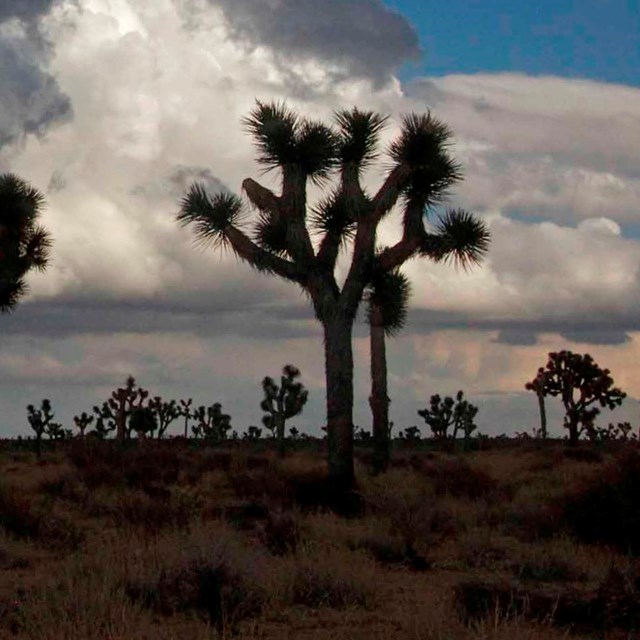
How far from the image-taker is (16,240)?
2747 cm

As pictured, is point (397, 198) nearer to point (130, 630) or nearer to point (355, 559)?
point (355, 559)

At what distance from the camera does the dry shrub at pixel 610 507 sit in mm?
12578

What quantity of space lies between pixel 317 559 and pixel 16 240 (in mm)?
18692

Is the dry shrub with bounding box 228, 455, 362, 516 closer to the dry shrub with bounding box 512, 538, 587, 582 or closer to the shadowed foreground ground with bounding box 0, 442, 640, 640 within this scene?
the shadowed foreground ground with bounding box 0, 442, 640, 640

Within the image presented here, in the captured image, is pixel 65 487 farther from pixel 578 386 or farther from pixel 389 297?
pixel 578 386

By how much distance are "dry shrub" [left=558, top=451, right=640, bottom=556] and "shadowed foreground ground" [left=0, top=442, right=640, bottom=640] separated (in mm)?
18

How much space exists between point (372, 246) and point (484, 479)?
14.3 ft

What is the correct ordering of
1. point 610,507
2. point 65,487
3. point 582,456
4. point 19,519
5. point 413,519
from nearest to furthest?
point 413,519 → point 610,507 → point 19,519 → point 65,487 → point 582,456

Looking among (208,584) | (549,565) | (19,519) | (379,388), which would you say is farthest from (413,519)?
(379,388)

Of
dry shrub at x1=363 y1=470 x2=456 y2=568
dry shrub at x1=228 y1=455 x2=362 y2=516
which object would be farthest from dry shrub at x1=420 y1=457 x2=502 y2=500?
dry shrub at x1=228 y1=455 x2=362 y2=516

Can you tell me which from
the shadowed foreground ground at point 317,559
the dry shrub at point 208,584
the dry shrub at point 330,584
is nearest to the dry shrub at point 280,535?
the shadowed foreground ground at point 317,559

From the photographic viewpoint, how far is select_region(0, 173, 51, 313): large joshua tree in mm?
27172

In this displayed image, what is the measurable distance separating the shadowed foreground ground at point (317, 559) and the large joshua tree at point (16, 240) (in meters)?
8.29

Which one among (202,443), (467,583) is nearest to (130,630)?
(467,583)
